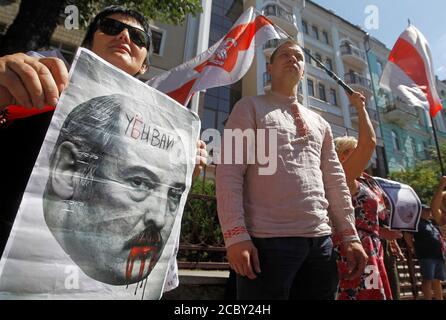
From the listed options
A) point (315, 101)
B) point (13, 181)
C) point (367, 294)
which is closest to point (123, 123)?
point (13, 181)

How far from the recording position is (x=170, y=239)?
0.89m

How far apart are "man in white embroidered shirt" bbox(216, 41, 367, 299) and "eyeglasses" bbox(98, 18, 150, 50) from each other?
0.63m

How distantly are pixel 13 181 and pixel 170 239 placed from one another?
0.46 m

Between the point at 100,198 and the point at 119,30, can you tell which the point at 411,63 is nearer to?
the point at 119,30

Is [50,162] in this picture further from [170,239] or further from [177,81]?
[177,81]

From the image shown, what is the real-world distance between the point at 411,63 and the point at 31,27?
5.50 metres

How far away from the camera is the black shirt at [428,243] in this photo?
14.5 feet

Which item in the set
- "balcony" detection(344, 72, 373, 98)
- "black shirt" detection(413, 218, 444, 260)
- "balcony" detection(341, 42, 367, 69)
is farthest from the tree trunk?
"balcony" detection(341, 42, 367, 69)

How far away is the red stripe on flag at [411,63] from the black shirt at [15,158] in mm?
4496

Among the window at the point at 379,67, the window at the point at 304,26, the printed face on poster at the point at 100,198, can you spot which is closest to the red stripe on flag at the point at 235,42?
the printed face on poster at the point at 100,198

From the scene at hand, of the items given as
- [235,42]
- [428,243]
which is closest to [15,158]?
[235,42]

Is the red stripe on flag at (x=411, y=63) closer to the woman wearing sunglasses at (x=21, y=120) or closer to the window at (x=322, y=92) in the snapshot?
the woman wearing sunglasses at (x=21, y=120)

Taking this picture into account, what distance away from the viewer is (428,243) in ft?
14.8

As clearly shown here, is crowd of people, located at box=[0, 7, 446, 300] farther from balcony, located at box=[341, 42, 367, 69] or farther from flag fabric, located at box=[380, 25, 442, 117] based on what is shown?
balcony, located at box=[341, 42, 367, 69]
